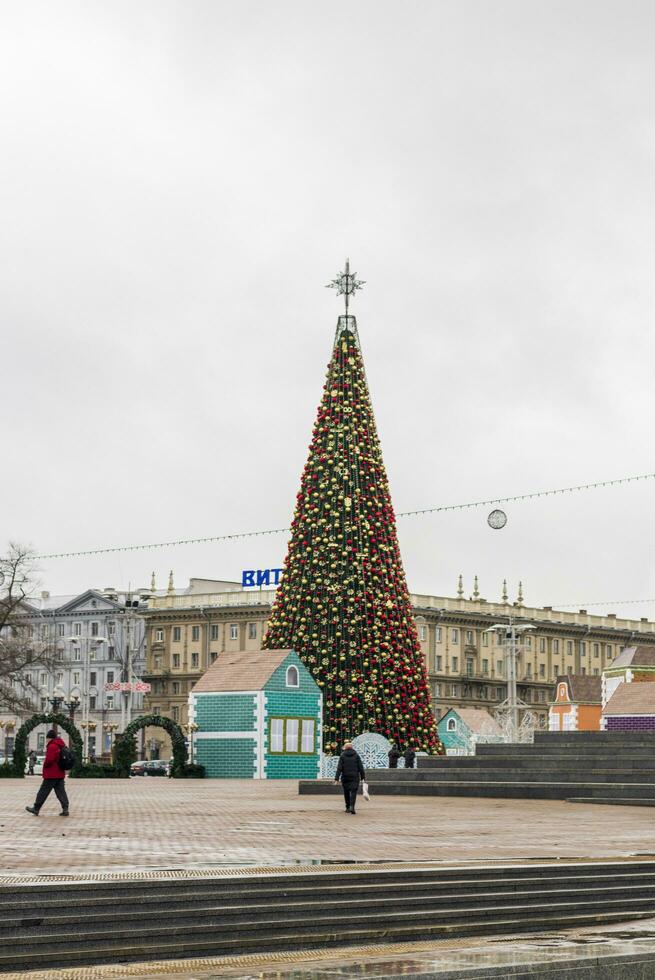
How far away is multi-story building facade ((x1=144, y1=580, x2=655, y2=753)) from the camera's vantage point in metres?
108

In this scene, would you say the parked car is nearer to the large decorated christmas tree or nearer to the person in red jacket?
the large decorated christmas tree

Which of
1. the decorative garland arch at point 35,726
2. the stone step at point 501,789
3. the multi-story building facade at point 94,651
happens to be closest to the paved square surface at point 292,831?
the stone step at point 501,789

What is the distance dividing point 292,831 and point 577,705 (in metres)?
45.2

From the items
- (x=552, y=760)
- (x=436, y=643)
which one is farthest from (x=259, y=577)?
(x=552, y=760)

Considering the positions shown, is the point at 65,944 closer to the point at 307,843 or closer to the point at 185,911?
the point at 185,911

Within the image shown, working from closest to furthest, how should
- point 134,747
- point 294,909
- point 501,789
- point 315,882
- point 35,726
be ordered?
point 294,909
point 315,882
point 501,789
point 134,747
point 35,726

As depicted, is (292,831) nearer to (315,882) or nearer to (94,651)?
(315,882)

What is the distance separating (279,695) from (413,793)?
39.2 ft

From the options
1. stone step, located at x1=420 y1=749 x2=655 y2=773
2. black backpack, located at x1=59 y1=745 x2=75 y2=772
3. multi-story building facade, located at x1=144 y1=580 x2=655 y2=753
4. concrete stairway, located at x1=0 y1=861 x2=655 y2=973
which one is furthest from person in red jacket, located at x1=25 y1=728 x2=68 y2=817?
multi-story building facade, located at x1=144 y1=580 x2=655 y2=753

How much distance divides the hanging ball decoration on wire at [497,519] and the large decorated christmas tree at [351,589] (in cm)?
309

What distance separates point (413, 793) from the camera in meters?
33.8

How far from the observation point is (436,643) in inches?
4299

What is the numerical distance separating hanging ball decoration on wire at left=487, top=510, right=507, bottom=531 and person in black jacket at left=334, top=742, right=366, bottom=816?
19618 mm

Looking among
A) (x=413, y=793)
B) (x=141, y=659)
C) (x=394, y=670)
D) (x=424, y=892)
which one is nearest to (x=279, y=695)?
(x=394, y=670)
